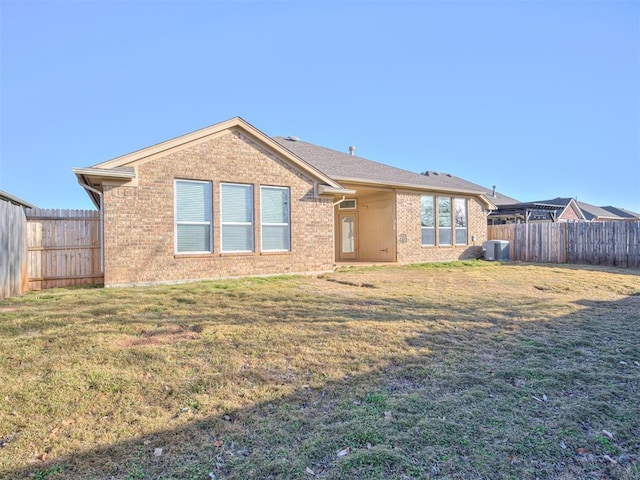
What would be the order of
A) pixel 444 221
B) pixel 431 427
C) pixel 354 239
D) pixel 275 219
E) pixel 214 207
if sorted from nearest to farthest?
pixel 431 427, pixel 214 207, pixel 275 219, pixel 444 221, pixel 354 239

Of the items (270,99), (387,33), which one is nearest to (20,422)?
(387,33)

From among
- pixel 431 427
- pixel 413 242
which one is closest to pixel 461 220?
pixel 413 242

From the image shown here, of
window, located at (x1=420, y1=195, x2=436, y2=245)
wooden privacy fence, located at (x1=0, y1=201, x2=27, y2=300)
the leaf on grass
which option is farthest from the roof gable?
the leaf on grass

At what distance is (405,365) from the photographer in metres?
3.88

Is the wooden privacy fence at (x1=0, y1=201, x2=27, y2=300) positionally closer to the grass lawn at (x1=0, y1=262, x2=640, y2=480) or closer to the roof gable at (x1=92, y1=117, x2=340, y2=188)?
the grass lawn at (x1=0, y1=262, x2=640, y2=480)

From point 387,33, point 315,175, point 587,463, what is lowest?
point 587,463

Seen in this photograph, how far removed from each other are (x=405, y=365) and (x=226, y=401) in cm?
187

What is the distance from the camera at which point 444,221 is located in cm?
1609

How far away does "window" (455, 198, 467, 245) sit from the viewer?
16500 mm

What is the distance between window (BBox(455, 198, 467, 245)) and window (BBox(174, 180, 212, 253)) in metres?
11.3

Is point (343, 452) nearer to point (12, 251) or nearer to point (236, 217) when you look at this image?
point (236, 217)

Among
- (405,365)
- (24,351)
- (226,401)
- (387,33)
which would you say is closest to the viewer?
(226,401)

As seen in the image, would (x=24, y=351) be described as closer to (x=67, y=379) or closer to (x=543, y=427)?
(x=67, y=379)

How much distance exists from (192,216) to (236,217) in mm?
1171
